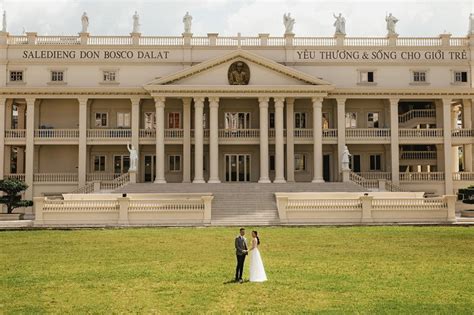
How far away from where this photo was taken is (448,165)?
4738 centimetres

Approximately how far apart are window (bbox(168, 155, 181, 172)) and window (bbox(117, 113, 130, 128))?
4.86 metres

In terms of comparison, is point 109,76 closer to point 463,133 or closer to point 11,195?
point 11,195

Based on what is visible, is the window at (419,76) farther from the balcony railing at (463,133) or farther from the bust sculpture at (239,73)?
the bust sculpture at (239,73)

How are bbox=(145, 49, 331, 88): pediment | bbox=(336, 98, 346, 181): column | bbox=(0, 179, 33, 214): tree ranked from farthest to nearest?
bbox=(336, 98, 346, 181): column < bbox=(145, 49, 331, 88): pediment < bbox=(0, 179, 33, 214): tree

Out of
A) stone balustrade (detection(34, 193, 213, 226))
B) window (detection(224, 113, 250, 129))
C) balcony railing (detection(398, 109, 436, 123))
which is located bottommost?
stone balustrade (detection(34, 193, 213, 226))

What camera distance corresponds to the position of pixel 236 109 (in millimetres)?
49656

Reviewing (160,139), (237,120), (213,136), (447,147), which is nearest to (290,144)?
(237,120)

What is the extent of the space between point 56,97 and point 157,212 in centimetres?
2054

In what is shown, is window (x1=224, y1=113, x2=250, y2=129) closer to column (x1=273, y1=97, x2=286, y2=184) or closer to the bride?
column (x1=273, y1=97, x2=286, y2=184)

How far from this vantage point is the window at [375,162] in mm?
50688

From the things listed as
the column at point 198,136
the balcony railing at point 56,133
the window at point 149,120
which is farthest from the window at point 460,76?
the balcony railing at point 56,133

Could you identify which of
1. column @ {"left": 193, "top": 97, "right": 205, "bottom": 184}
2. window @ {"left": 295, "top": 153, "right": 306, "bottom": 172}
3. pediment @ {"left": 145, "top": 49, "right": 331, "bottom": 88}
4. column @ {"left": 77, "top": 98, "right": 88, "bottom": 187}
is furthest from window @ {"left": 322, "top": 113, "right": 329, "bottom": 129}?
column @ {"left": 77, "top": 98, "right": 88, "bottom": 187}

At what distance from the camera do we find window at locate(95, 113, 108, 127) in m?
49.7

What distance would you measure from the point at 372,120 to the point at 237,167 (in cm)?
1296
